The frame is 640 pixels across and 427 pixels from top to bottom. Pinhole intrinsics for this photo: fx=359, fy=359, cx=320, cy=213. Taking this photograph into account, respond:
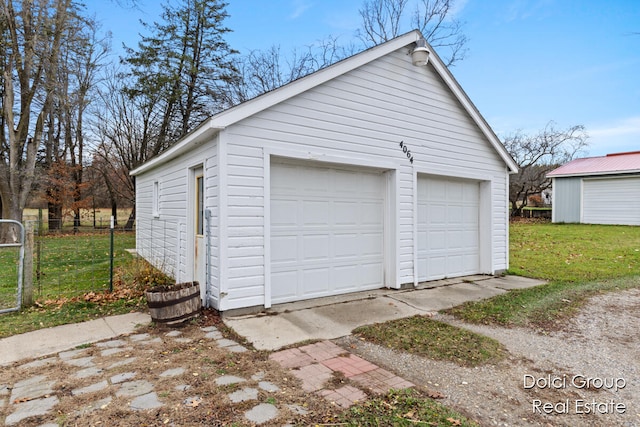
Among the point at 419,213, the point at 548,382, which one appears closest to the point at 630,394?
the point at 548,382

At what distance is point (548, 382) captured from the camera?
10.4 feet

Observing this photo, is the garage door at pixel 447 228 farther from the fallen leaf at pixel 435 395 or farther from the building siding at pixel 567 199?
the building siding at pixel 567 199

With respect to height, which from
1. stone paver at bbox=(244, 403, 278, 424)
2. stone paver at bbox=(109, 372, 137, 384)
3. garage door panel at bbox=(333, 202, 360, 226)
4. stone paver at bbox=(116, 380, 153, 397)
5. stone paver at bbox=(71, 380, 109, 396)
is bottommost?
stone paver at bbox=(244, 403, 278, 424)

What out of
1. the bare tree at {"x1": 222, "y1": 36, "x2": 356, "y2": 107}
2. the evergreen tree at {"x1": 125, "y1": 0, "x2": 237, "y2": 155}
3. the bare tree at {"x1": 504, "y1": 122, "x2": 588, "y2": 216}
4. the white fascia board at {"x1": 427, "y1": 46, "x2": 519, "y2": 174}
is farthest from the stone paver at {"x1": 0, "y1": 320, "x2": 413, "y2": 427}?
the bare tree at {"x1": 504, "y1": 122, "x2": 588, "y2": 216}

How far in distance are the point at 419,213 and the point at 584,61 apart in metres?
6.33

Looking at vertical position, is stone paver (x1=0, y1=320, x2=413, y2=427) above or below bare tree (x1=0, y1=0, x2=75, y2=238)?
below

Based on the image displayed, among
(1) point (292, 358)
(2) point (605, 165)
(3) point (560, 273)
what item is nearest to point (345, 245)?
(1) point (292, 358)

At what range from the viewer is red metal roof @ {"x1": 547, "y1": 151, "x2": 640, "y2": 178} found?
18094mm

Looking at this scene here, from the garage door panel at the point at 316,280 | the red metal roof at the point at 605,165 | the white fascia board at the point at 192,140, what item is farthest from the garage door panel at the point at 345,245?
the red metal roof at the point at 605,165

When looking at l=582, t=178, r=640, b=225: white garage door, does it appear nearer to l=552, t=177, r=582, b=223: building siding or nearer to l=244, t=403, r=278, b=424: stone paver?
l=552, t=177, r=582, b=223: building siding

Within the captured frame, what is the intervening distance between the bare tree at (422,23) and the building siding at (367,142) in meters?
9.17

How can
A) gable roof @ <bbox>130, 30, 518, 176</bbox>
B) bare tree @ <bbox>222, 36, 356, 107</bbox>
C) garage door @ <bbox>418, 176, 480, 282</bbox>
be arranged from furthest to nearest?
bare tree @ <bbox>222, 36, 356, 107</bbox> → garage door @ <bbox>418, 176, 480, 282</bbox> → gable roof @ <bbox>130, 30, 518, 176</bbox>

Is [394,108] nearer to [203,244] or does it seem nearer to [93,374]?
[203,244]

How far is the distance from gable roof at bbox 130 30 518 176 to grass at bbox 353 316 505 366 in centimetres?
322
